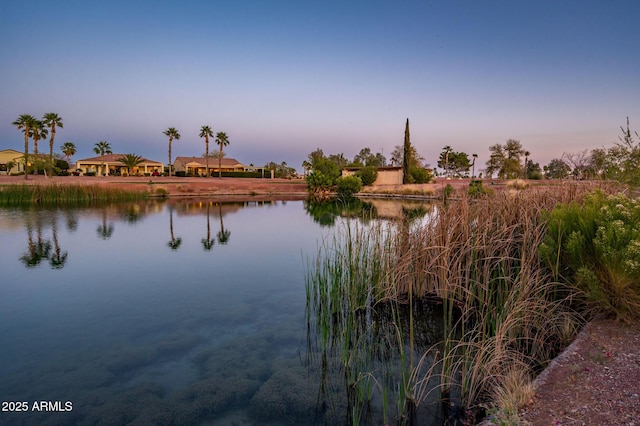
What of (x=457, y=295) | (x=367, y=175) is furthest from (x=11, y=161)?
(x=457, y=295)

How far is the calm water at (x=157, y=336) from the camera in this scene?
14.7 ft

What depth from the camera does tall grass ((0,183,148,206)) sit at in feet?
93.7

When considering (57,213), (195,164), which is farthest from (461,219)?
(195,164)

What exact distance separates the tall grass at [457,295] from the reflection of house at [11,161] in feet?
216

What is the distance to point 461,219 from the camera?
269 inches

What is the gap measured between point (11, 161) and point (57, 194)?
38.1m

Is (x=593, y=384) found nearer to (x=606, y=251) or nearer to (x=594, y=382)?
(x=594, y=382)

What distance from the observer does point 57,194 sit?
101 ft

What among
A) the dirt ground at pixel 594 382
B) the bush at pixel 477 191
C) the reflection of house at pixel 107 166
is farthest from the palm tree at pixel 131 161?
the dirt ground at pixel 594 382

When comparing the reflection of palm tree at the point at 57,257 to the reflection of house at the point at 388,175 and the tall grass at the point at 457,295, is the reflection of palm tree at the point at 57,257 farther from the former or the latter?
the reflection of house at the point at 388,175

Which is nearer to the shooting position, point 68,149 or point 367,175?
point 367,175

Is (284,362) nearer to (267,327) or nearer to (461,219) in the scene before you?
(267,327)

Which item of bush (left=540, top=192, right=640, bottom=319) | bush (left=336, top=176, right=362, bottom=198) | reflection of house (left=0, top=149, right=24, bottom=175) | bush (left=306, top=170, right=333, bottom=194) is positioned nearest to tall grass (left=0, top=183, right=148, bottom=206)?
bush (left=306, top=170, right=333, bottom=194)

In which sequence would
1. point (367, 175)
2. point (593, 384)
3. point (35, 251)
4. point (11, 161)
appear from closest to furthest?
point (593, 384)
point (35, 251)
point (367, 175)
point (11, 161)
